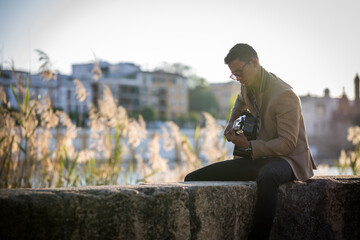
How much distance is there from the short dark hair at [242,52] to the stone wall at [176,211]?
0.77 m

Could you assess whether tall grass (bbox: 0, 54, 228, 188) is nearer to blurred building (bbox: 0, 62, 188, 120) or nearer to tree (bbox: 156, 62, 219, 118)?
blurred building (bbox: 0, 62, 188, 120)

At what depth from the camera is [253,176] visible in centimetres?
229

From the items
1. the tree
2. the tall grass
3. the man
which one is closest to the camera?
the man

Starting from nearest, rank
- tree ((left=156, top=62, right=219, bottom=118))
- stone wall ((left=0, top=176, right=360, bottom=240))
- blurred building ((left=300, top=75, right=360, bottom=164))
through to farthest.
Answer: stone wall ((left=0, top=176, right=360, bottom=240)) < blurred building ((left=300, top=75, right=360, bottom=164)) < tree ((left=156, top=62, right=219, bottom=118))

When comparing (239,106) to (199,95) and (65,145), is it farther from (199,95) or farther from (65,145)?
(199,95)

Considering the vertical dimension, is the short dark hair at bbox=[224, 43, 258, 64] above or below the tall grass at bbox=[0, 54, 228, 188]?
above

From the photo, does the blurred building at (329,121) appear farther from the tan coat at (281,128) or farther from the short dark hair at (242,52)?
the short dark hair at (242,52)

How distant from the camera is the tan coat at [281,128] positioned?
2191mm

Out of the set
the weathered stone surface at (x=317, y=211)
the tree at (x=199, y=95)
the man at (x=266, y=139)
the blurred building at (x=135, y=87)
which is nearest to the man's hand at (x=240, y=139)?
the man at (x=266, y=139)

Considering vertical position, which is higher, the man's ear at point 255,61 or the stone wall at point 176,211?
the man's ear at point 255,61

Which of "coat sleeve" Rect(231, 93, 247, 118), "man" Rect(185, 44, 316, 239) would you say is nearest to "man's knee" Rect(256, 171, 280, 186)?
"man" Rect(185, 44, 316, 239)

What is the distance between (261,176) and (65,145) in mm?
2759

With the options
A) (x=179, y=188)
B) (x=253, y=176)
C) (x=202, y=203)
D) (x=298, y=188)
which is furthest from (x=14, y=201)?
(x=298, y=188)

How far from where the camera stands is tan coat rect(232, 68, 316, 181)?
2.19m
